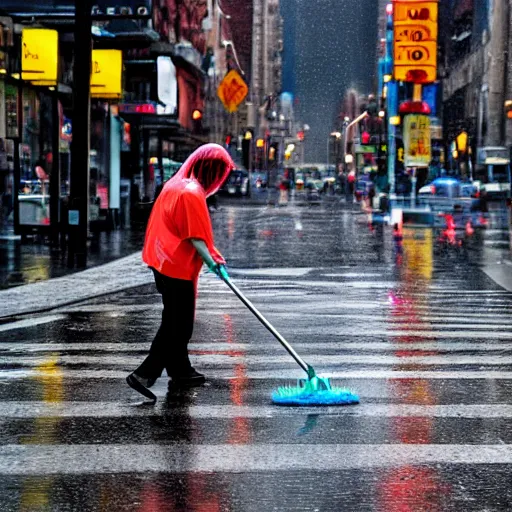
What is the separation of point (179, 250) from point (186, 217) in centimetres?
29

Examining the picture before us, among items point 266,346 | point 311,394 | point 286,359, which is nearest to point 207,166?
point 311,394

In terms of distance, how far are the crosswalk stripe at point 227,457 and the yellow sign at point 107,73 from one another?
28.1m

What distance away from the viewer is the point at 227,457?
23.2 feet

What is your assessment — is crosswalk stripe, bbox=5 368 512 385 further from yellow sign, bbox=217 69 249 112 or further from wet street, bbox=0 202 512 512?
yellow sign, bbox=217 69 249 112

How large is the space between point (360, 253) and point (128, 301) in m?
11.6

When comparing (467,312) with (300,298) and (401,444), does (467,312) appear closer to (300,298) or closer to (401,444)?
(300,298)

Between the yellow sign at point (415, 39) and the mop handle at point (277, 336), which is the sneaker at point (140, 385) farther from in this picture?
the yellow sign at point (415, 39)

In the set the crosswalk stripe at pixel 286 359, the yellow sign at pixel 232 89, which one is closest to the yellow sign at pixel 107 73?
the crosswalk stripe at pixel 286 359

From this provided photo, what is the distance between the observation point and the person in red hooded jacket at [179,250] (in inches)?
355

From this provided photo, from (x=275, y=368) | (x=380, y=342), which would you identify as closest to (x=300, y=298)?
(x=380, y=342)

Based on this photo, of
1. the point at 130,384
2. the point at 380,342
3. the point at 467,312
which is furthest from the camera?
the point at 467,312

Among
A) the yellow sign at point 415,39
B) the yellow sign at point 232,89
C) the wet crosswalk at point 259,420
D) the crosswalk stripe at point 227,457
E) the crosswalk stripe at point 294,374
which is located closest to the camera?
the wet crosswalk at point 259,420

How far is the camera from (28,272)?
21.3m

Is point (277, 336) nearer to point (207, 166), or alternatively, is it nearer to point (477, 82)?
point (207, 166)
